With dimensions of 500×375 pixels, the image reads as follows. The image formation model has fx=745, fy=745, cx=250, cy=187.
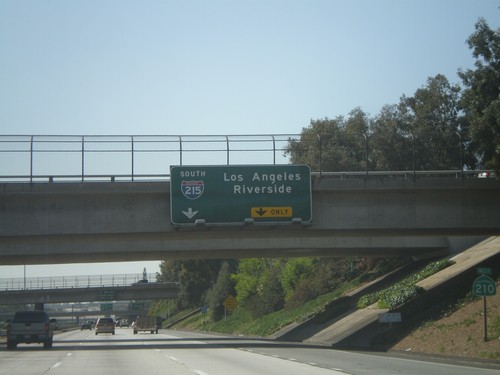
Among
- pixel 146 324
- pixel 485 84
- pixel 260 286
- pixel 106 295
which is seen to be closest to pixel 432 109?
pixel 260 286

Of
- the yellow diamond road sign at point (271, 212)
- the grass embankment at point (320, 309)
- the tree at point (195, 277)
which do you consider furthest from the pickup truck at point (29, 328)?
the tree at point (195, 277)

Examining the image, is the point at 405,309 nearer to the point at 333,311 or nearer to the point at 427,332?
the point at 427,332

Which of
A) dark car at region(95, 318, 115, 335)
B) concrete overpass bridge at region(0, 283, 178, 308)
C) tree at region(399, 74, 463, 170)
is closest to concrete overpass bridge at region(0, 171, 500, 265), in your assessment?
tree at region(399, 74, 463, 170)

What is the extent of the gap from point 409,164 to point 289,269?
16.8m

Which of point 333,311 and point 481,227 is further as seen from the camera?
point 333,311

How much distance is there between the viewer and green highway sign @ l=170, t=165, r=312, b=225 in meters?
34.1

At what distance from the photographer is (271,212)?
3438 centimetres

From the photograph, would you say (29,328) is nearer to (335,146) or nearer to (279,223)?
(279,223)

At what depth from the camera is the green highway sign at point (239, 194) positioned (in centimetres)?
3412

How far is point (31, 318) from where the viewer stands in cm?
4075

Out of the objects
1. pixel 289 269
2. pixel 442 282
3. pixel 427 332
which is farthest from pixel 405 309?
pixel 289 269

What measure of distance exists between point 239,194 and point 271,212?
5.57 feet

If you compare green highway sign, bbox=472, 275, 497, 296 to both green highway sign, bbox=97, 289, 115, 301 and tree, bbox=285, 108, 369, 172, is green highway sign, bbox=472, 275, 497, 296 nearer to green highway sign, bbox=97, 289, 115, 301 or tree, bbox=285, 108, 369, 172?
tree, bbox=285, 108, 369, 172

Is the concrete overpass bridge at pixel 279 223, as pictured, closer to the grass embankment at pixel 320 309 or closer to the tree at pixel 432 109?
the grass embankment at pixel 320 309
